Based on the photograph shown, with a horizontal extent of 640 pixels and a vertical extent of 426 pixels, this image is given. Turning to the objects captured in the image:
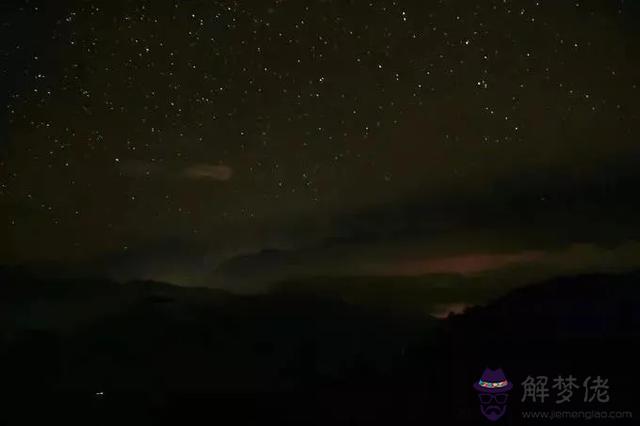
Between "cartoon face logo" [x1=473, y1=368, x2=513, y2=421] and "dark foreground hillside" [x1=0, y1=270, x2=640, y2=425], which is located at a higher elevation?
"dark foreground hillside" [x1=0, y1=270, x2=640, y2=425]

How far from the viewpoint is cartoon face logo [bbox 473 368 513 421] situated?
897mm

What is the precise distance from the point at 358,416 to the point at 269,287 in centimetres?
30

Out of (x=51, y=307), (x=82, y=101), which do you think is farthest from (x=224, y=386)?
(x=82, y=101)

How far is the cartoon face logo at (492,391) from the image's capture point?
0.90 m

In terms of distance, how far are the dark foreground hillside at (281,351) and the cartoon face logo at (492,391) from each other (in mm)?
14

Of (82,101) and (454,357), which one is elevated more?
(82,101)

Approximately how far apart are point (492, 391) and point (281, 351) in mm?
418

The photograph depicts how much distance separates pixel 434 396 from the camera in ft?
2.95

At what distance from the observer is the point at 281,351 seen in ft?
2.94

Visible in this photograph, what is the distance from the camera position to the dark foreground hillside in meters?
0.88

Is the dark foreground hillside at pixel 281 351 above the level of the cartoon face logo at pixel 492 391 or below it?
above

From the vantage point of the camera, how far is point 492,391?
0.90m

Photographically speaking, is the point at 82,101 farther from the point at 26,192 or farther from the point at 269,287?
the point at 269,287

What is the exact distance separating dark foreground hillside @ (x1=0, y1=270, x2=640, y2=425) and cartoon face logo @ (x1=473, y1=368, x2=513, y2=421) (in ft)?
0.05
